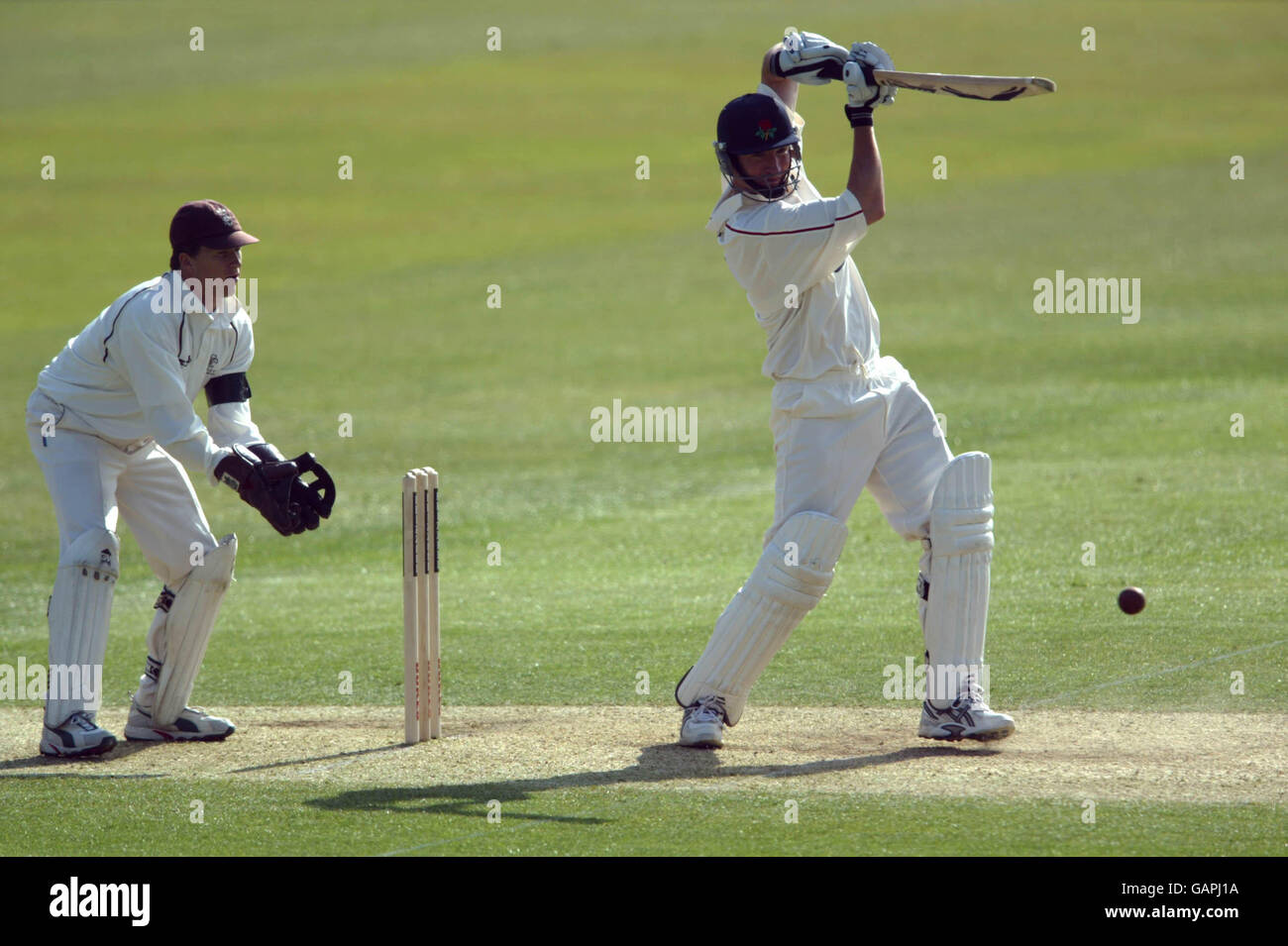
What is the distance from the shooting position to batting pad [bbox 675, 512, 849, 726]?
240 inches

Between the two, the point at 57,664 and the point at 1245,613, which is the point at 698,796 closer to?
the point at 57,664

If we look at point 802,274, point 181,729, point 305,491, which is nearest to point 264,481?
point 305,491

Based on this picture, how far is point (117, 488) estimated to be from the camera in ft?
22.4

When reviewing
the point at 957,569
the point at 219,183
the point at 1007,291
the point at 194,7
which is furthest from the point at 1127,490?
the point at 194,7

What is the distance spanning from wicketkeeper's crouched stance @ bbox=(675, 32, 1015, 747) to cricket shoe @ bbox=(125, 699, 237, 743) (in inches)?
77.8

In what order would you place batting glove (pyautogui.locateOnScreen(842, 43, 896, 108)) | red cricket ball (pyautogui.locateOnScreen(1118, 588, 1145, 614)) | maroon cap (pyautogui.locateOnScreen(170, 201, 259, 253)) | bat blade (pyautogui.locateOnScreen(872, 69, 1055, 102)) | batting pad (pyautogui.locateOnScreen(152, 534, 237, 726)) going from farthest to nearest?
1. red cricket ball (pyautogui.locateOnScreen(1118, 588, 1145, 614))
2. batting pad (pyautogui.locateOnScreen(152, 534, 237, 726))
3. maroon cap (pyautogui.locateOnScreen(170, 201, 259, 253))
4. batting glove (pyautogui.locateOnScreen(842, 43, 896, 108))
5. bat blade (pyautogui.locateOnScreen(872, 69, 1055, 102))

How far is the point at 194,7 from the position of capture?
58.2m

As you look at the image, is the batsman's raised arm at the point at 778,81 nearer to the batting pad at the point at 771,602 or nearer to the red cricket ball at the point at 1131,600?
the batting pad at the point at 771,602

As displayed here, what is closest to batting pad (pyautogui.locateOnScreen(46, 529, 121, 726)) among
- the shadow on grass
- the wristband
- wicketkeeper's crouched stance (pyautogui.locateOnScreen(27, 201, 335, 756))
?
wicketkeeper's crouched stance (pyautogui.locateOnScreen(27, 201, 335, 756))

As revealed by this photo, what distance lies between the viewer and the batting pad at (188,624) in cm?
677

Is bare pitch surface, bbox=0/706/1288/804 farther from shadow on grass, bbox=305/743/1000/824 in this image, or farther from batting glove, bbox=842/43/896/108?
batting glove, bbox=842/43/896/108

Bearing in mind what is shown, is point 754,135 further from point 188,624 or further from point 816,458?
point 188,624

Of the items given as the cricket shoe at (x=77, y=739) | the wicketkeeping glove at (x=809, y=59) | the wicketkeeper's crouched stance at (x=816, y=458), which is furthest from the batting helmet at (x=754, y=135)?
the cricket shoe at (x=77, y=739)

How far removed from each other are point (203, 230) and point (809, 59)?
8.14 feet
